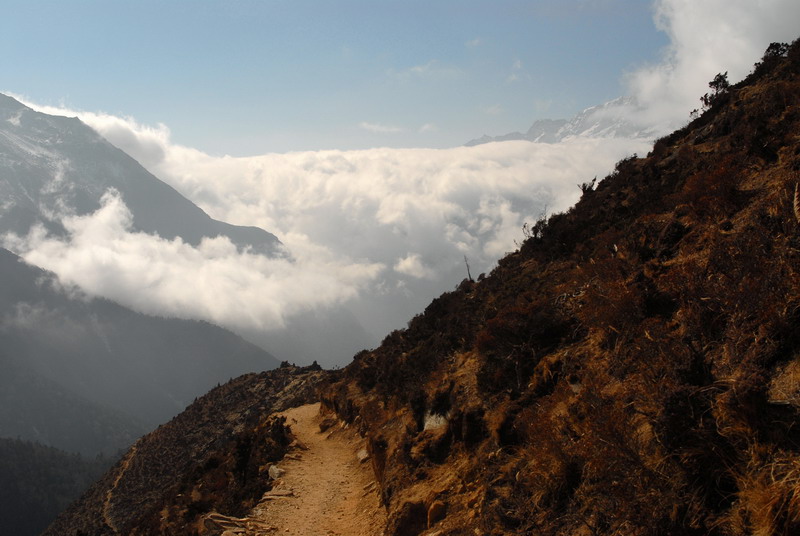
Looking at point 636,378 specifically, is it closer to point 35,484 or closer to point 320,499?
point 320,499

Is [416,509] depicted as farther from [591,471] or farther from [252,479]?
[252,479]

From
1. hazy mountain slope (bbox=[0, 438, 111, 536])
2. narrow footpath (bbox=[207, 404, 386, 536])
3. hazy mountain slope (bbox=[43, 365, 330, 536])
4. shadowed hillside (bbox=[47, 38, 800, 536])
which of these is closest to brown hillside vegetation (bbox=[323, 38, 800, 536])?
shadowed hillside (bbox=[47, 38, 800, 536])

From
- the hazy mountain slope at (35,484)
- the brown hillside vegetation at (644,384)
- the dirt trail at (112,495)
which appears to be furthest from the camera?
the hazy mountain slope at (35,484)

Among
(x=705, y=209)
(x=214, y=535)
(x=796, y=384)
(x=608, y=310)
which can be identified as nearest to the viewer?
(x=796, y=384)

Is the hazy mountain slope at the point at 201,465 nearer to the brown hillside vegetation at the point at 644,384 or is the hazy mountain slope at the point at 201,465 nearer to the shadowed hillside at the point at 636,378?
the shadowed hillside at the point at 636,378

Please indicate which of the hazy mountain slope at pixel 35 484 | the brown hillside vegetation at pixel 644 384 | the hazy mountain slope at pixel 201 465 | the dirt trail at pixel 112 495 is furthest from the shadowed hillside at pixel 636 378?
the hazy mountain slope at pixel 35 484

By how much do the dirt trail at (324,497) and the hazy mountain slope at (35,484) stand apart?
7382 inches

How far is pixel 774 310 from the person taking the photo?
234 inches

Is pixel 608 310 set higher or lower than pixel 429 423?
higher

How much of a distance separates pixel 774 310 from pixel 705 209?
218 inches

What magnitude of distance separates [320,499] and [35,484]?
21836cm

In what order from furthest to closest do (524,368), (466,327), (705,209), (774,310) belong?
(466,327), (524,368), (705,209), (774,310)

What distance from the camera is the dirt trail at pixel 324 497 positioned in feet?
45.2

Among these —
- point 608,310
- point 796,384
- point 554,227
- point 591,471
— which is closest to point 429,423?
point 608,310
